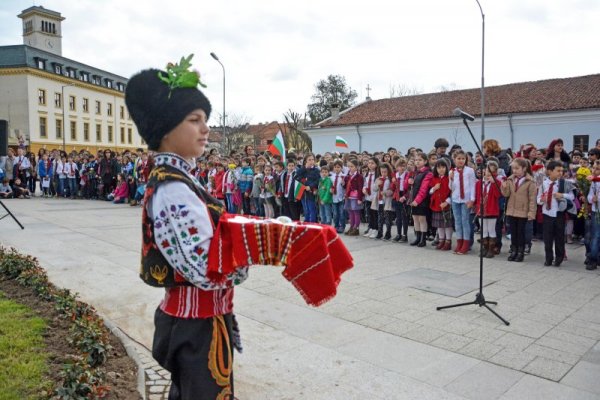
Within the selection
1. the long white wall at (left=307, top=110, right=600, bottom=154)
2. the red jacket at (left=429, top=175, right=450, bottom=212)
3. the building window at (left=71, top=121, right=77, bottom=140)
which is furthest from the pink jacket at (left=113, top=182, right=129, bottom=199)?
the building window at (left=71, top=121, right=77, bottom=140)

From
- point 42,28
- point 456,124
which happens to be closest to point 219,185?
point 456,124

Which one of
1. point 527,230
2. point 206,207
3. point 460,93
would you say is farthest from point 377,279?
point 460,93

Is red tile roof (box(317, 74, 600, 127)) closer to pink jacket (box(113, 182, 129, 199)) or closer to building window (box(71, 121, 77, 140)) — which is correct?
pink jacket (box(113, 182, 129, 199))

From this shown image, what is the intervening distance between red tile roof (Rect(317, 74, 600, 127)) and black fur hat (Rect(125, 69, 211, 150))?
3491 cm

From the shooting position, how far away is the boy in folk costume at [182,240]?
2143 mm

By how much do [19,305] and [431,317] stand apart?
15.3 feet

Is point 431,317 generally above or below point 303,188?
below

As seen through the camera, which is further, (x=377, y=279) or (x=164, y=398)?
(x=377, y=279)

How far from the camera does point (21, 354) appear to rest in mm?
4125

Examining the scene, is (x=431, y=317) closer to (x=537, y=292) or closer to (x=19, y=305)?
(x=537, y=292)

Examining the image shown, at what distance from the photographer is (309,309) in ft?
20.0

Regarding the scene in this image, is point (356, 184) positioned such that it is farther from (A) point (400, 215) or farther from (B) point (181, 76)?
(B) point (181, 76)

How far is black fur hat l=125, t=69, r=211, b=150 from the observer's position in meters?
2.40

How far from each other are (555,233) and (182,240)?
27.8ft
